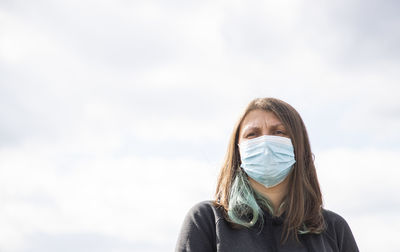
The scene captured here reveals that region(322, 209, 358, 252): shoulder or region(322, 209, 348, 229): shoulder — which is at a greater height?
region(322, 209, 348, 229): shoulder

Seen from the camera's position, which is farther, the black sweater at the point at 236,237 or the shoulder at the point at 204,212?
the shoulder at the point at 204,212

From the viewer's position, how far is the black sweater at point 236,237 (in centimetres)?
551

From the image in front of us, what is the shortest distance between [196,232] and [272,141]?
1520 mm

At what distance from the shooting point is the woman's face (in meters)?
6.05

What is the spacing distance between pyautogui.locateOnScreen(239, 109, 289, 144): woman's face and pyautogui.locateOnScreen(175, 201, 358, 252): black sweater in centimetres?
103

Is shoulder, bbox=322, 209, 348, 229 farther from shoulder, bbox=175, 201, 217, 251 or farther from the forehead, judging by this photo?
shoulder, bbox=175, 201, 217, 251

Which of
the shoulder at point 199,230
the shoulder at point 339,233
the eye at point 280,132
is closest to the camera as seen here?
the shoulder at point 199,230

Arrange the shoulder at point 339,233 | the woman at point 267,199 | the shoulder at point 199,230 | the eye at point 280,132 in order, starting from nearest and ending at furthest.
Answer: the shoulder at point 199,230
the woman at point 267,199
the shoulder at point 339,233
the eye at point 280,132

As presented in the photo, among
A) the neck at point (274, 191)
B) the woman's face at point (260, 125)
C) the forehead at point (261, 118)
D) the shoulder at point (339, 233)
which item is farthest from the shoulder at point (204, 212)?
the shoulder at point (339, 233)

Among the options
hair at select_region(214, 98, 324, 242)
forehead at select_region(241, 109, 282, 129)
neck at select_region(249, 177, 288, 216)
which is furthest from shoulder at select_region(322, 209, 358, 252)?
forehead at select_region(241, 109, 282, 129)

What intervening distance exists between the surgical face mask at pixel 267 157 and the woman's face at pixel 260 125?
0.24 ft

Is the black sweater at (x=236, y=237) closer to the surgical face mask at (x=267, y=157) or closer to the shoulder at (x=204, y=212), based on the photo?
the shoulder at (x=204, y=212)

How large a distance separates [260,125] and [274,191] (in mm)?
875

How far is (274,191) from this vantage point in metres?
6.11
